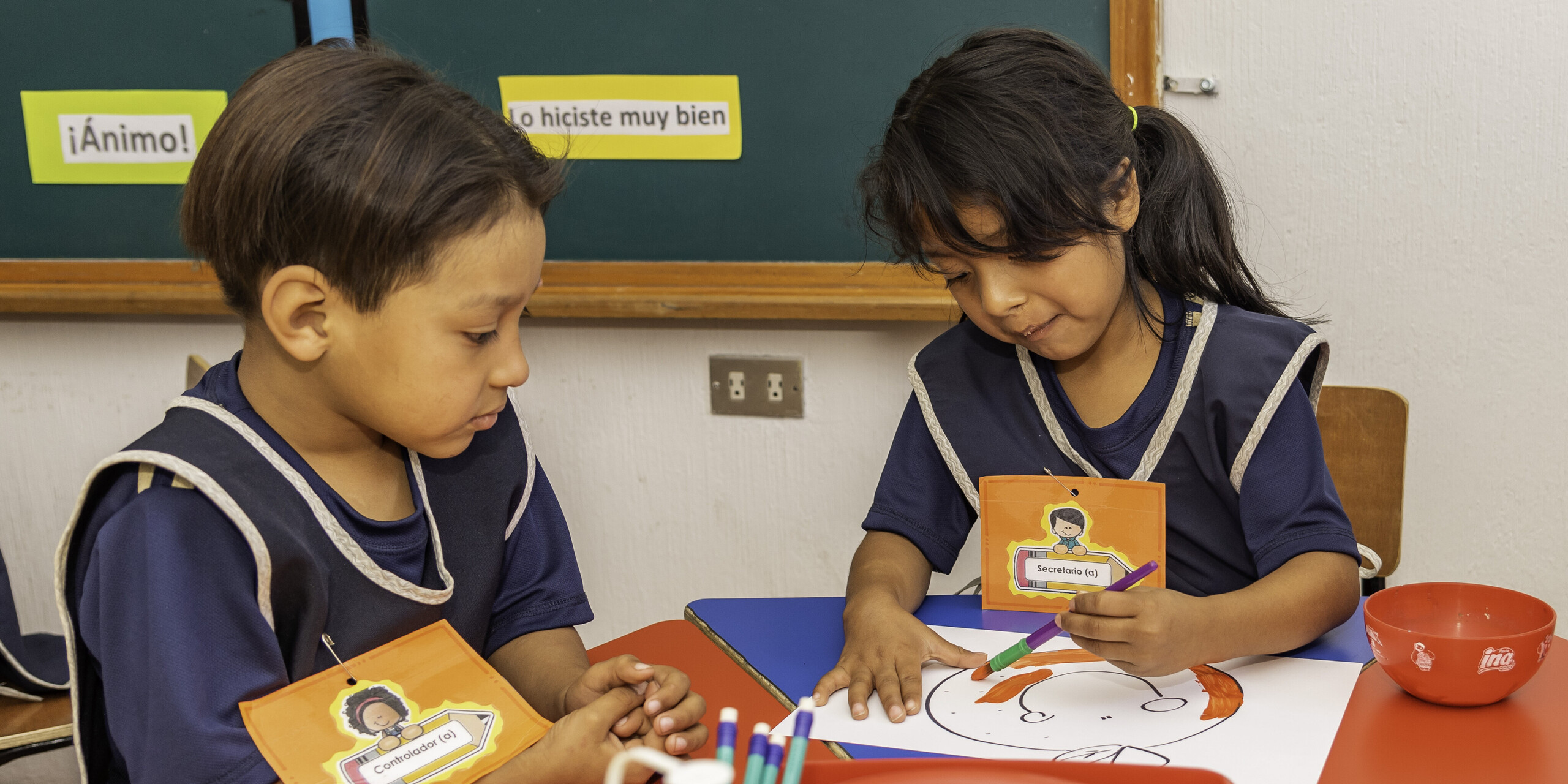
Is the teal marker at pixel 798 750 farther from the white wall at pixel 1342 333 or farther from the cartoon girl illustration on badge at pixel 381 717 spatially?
the white wall at pixel 1342 333

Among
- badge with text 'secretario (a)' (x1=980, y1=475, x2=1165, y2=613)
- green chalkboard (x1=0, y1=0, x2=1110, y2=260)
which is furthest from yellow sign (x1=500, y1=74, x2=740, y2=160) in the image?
badge with text 'secretario (a)' (x1=980, y1=475, x2=1165, y2=613)

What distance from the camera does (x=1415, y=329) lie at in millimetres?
1516

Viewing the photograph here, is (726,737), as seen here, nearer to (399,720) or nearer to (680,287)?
(399,720)

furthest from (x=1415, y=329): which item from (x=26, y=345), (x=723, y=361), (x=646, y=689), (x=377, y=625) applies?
(x=26, y=345)

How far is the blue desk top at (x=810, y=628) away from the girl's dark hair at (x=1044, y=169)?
11.8 inches

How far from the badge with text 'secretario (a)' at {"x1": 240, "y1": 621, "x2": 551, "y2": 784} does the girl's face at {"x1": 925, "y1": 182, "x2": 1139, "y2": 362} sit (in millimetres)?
492

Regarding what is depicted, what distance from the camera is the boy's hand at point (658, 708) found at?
729 millimetres

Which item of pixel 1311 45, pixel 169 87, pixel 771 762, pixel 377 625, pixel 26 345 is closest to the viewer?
pixel 771 762

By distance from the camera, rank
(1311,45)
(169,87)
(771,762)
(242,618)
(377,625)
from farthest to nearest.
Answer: (169,87) → (1311,45) → (377,625) → (242,618) → (771,762)

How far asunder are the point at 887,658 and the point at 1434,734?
0.35 m

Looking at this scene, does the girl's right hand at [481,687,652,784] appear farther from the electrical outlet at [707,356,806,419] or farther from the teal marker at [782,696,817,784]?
the electrical outlet at [707,356,806,419]

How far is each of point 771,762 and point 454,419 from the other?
0.44 m

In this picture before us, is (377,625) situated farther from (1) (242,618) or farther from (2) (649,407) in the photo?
(2) (649,407)

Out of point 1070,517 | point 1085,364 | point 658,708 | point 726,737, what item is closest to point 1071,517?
point 1070,517
